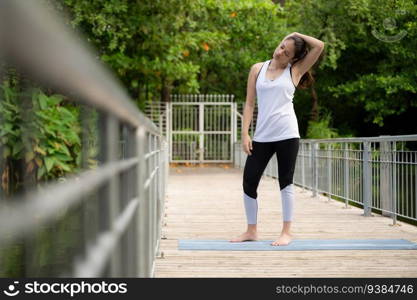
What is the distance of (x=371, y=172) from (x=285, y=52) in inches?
139

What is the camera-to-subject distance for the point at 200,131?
2381 cm

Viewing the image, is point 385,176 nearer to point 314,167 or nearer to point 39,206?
point 314,167

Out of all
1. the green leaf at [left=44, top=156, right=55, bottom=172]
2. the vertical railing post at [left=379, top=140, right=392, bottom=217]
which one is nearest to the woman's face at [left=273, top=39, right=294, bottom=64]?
the vertical railing post at [left=379, top=140, right=392, bottom=217]

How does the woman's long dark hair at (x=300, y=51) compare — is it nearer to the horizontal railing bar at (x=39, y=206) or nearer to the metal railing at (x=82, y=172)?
the metal railing at (x=82, y=172)

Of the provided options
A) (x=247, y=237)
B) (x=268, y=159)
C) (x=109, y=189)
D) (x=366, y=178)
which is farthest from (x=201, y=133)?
(x=109, y=189)

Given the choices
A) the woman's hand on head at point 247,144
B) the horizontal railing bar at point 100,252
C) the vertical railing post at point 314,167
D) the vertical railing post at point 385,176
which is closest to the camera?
the horizontal railing bar at point 100,252

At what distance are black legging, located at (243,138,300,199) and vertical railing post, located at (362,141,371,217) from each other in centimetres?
320

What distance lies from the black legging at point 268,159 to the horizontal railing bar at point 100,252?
3.68 meters

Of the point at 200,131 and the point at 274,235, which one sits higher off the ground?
the point at 200,131

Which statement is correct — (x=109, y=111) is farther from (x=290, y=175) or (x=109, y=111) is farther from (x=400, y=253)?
(x=400, y=253)

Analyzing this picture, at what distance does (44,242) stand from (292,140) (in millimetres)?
4681

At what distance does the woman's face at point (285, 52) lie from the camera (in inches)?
206

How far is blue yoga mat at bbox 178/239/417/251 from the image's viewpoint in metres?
5.53

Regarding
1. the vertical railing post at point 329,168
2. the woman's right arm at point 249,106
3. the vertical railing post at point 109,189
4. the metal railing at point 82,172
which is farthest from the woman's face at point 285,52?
the vertical railing post at point 329,168
